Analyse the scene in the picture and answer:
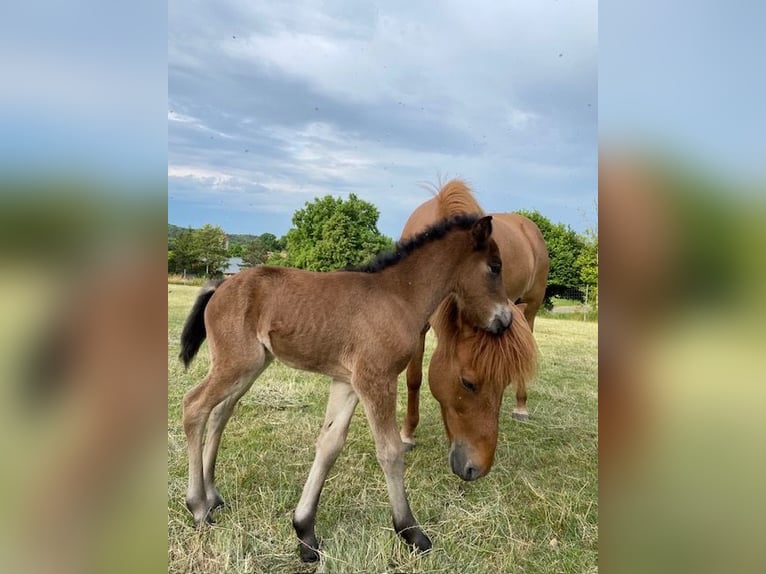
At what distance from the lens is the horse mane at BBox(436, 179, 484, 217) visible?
3.31 metres

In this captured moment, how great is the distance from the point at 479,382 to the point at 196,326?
5.28ft

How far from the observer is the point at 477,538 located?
92.5 inches

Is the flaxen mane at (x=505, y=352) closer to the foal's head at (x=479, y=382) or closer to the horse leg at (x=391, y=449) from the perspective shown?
the foal's head at (x=479, y=382)

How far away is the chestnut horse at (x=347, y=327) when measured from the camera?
2203mm

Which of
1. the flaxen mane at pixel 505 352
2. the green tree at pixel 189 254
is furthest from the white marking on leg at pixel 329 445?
the green tree at pixel 189 254

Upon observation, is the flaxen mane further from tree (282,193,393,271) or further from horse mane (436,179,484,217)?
tree (282,193,393,271)

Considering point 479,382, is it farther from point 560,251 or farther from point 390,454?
point 560,251

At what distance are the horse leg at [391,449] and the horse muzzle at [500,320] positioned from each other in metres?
0.62

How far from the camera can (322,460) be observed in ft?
7.67
